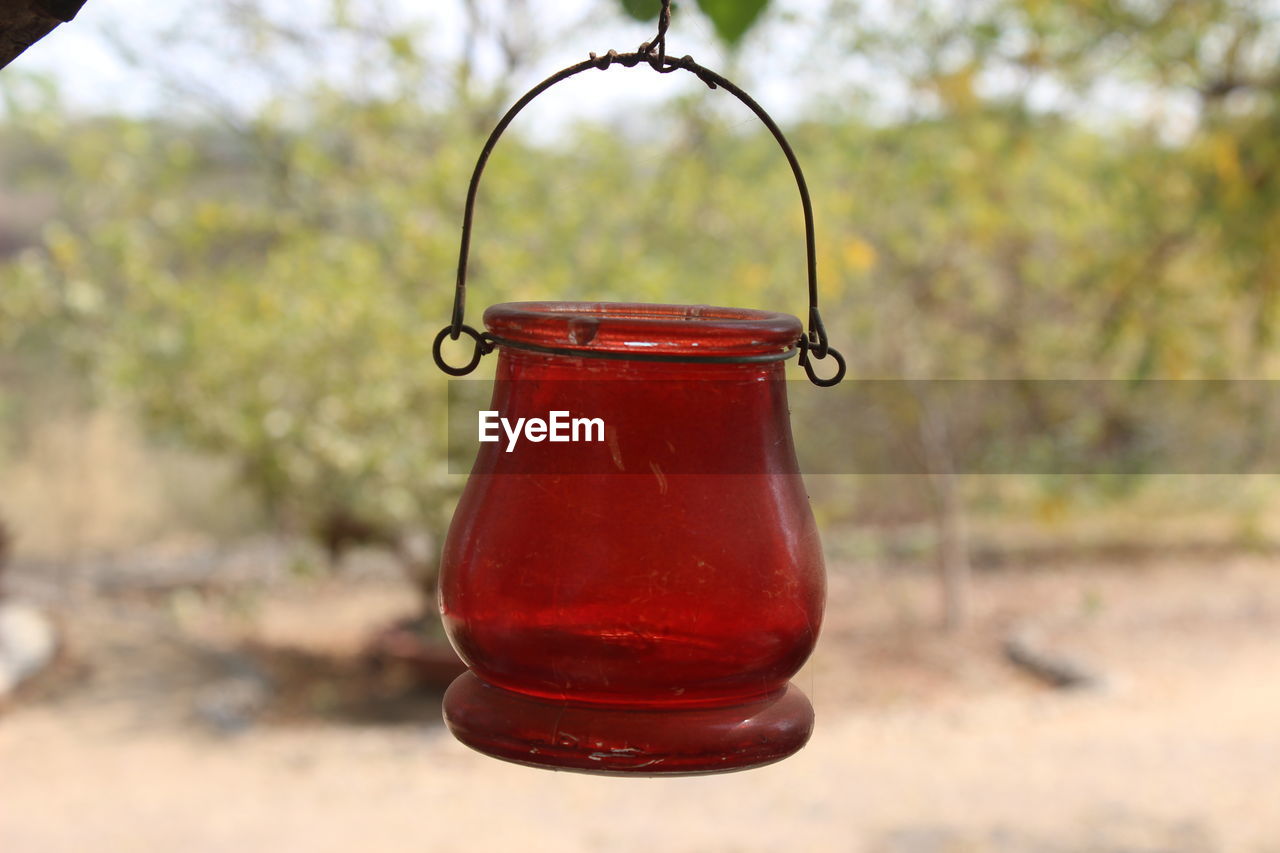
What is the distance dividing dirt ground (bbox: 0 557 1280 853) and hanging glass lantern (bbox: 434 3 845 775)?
4015 mm

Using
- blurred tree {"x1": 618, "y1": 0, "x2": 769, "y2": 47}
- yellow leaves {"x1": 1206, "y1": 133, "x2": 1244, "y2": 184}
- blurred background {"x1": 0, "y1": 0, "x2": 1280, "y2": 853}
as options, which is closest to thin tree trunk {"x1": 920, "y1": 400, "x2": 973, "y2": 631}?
blurred background {"x1": 0, "y1": 0, "x2": 1280, "y2": 853}

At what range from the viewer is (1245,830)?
5039mm

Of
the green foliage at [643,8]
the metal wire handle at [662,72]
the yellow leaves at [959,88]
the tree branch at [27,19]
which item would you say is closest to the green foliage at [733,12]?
the green foliage at [643,8]

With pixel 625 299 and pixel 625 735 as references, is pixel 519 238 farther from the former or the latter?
pixel 625 735

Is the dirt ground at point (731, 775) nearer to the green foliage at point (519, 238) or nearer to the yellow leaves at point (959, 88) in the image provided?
the green foliage at point (519, 238)

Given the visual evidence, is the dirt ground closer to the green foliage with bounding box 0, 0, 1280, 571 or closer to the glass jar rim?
the green foliage with bounding box 0, 0, 1280, 571

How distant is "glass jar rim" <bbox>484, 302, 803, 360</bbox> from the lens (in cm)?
102

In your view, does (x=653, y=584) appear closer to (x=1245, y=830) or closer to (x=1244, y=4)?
(x=1244, y=4)

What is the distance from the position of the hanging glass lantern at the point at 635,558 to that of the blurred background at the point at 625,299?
354 cm

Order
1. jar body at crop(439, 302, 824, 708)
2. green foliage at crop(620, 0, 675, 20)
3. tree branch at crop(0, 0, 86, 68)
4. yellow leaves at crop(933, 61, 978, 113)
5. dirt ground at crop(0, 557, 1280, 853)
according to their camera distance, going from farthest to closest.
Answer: yellow leaves at crop(933, 61, 978, 113) → dirt ground at crop(0, 557, 1280, 853) → green foliage at crop(620, 0, 675, 20) → jar body at crop(439, 302, 824, 708) → tree branch at crop(0, 0, 86, 68)

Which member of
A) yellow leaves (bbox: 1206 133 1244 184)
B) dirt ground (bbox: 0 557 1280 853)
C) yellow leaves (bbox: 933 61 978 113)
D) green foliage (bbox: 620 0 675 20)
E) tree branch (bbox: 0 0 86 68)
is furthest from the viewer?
yellow leaves (bbox: 933 61 978 113)

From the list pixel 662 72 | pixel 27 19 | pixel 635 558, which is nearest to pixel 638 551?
pixel 635 558

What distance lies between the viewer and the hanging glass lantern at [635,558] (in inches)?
39.9

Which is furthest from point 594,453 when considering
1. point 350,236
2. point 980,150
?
point 350,236
